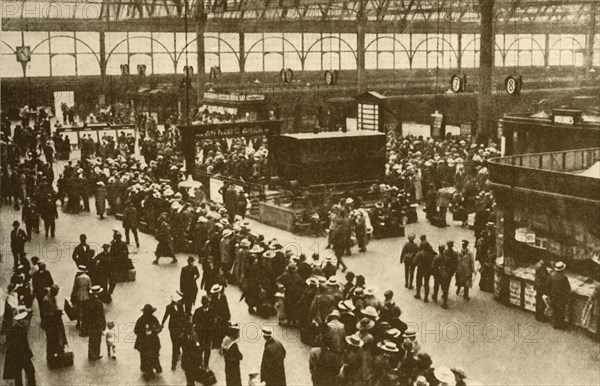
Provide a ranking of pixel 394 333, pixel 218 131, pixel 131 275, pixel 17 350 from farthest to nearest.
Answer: pixel 218 131
pixel 131 275
pixel 17 350
pixel 394 333

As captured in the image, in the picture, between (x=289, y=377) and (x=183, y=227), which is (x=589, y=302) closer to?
(x=289, y=377)

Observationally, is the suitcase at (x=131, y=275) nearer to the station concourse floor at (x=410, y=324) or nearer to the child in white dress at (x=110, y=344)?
the station concourse floor at (x=410, y=324)

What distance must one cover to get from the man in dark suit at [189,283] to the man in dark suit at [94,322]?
193cm

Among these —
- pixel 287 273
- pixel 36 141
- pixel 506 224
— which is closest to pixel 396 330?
pixel 287 273

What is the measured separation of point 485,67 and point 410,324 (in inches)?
762

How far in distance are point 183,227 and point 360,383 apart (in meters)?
9.92

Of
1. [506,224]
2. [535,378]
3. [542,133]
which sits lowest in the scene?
[535,378]

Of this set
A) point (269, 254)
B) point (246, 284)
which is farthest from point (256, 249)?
point (246, 284)

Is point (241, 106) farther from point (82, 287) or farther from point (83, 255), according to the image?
point (82, 287)

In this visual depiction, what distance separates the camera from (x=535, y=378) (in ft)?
35.9

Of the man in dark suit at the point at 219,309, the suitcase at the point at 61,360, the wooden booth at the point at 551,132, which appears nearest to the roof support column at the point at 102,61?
the wooden booth at the point at 551,132

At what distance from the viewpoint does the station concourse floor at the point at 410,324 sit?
11195mm

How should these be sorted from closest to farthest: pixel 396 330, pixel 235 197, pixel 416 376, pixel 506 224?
pixel 416 376
pixel 396 330
pixel 506 224
pixel 235 197

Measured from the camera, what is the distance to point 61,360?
11.6 meters
